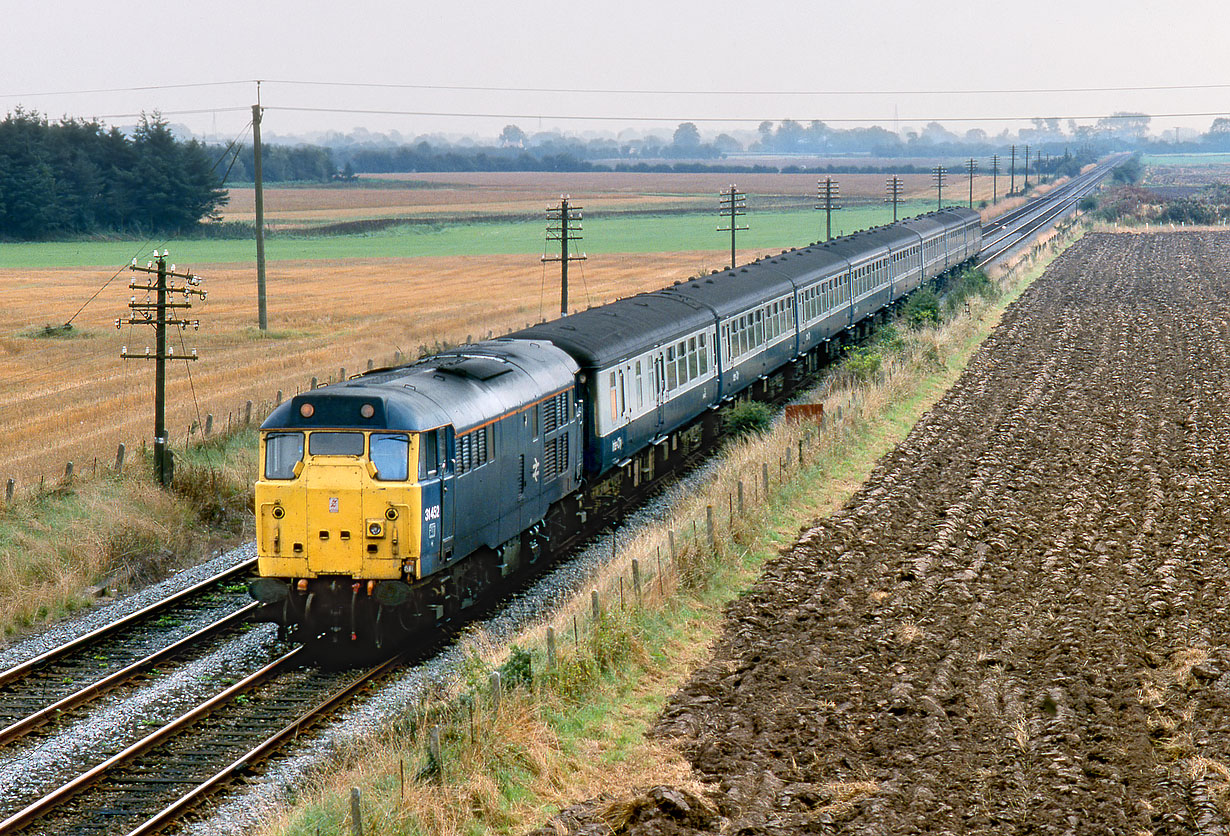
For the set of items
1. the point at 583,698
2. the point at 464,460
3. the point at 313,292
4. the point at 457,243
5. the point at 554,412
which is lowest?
the point at 583,698

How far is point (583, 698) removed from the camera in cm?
1359

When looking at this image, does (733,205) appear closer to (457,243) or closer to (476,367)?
(457,243)

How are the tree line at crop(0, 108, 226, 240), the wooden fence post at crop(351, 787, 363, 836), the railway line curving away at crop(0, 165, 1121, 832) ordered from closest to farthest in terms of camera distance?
the wooden fence post at crop(351, 787, 363, 836) < the railway line curving away at crop(0, 165, 1121, 832) < the tree line at crop(0, 108, 226, 240)

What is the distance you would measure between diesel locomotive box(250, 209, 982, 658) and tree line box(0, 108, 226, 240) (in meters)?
80.1

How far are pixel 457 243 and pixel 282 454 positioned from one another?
86.5 metres

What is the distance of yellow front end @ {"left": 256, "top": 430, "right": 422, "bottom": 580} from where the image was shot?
1546 cm

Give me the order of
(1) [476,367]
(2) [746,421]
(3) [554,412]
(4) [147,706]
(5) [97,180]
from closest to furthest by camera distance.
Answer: (4) [147,706], (1) [476,367], (3) [554,412], (2) [746,421], (5) [97,180]

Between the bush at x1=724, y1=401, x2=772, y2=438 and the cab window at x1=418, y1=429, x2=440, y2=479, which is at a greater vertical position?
the cab window at x1=418, y1=429, x2=440, y2=479

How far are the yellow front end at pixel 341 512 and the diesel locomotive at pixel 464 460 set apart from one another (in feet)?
0.05

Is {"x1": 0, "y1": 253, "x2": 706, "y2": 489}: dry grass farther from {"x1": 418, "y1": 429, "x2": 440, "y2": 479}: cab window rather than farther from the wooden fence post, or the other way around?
the wooden fence post

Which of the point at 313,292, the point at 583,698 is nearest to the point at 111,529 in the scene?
the point at 583,698

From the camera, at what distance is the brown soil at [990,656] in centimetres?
1101

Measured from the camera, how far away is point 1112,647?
14.7m

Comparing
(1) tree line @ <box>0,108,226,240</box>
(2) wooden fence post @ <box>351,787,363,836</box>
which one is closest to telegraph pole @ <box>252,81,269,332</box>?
(2) wooden fence post @ <box>351,787,363,836</box>
